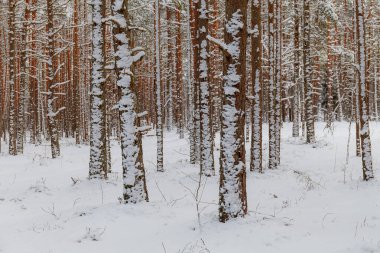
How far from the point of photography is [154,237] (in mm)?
6469

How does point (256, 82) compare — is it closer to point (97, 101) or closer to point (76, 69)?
point (97, 101)

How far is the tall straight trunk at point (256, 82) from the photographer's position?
502 inches

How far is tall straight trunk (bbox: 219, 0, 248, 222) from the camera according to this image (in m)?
6.59

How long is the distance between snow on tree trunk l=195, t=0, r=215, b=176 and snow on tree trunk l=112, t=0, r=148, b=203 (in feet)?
15.7

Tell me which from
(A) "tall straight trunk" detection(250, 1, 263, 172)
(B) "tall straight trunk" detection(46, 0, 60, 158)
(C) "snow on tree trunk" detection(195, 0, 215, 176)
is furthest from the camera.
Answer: (B) "tall straight trunk" detection(46, 0, 60, 158)

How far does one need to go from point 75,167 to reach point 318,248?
464 inches

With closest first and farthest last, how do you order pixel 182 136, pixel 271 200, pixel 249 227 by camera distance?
pixel 249 227 → pixel 271 200 → pixel 182 136

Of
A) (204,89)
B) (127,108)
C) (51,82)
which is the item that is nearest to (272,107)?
(204,89)

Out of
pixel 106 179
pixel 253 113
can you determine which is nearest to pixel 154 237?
pixel 106 179

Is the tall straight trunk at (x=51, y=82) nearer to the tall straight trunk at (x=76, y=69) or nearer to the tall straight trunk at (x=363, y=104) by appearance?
the tall straight trunk at (x=76, y=69)

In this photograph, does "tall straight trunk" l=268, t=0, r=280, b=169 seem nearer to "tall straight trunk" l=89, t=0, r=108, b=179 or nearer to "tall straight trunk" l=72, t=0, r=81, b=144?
"tall straight trunk" l=89, t=0, r=108, b=179

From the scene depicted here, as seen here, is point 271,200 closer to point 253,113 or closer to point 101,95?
point 253,113

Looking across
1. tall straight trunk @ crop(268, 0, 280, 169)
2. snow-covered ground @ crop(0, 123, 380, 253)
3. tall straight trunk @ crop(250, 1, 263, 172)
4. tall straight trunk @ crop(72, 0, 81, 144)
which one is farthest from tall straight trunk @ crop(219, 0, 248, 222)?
tall straight trunk @ crop(72, 0, 81, 144)

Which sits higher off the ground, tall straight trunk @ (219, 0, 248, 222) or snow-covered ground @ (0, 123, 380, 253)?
tall straight trunk @ (219, 0, 248, 222)
